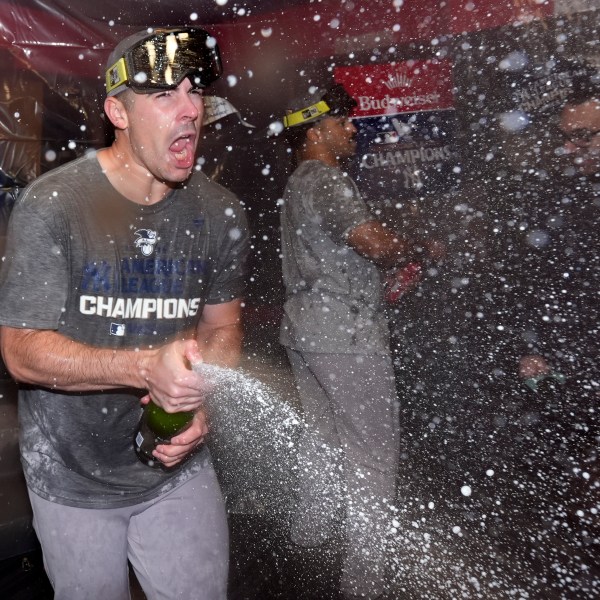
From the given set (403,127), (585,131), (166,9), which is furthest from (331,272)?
(403,127)

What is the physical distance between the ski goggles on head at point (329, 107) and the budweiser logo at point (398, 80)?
10.2 feet

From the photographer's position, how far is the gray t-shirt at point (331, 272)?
313 cm

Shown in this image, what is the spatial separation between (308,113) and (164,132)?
4.79 ft

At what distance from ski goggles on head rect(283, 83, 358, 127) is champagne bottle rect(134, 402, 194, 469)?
2.09 m

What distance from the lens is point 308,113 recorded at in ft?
11.2

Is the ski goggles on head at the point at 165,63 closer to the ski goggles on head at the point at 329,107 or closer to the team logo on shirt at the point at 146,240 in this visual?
the team logo on shirt at the point at 146,240

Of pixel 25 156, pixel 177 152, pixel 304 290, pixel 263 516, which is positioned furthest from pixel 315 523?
pixel 25 156

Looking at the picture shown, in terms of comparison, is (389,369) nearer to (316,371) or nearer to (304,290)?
(316,371)

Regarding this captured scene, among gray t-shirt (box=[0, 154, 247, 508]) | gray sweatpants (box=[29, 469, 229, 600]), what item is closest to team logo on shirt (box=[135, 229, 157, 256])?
gray t-shirt (box=[0, 154, 247, 508])

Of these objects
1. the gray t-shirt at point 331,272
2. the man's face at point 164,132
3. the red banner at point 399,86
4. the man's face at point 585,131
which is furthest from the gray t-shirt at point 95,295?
the red banner at point 399,86

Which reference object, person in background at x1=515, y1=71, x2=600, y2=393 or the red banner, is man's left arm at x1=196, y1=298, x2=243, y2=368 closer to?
person in background at x1=515, y1=71, x2=600, y2=393

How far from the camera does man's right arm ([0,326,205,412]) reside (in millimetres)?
1707

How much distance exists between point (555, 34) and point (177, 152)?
16.5 feet

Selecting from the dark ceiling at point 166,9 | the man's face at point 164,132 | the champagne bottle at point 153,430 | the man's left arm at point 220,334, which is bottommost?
the champagne bottle at point 153,430
